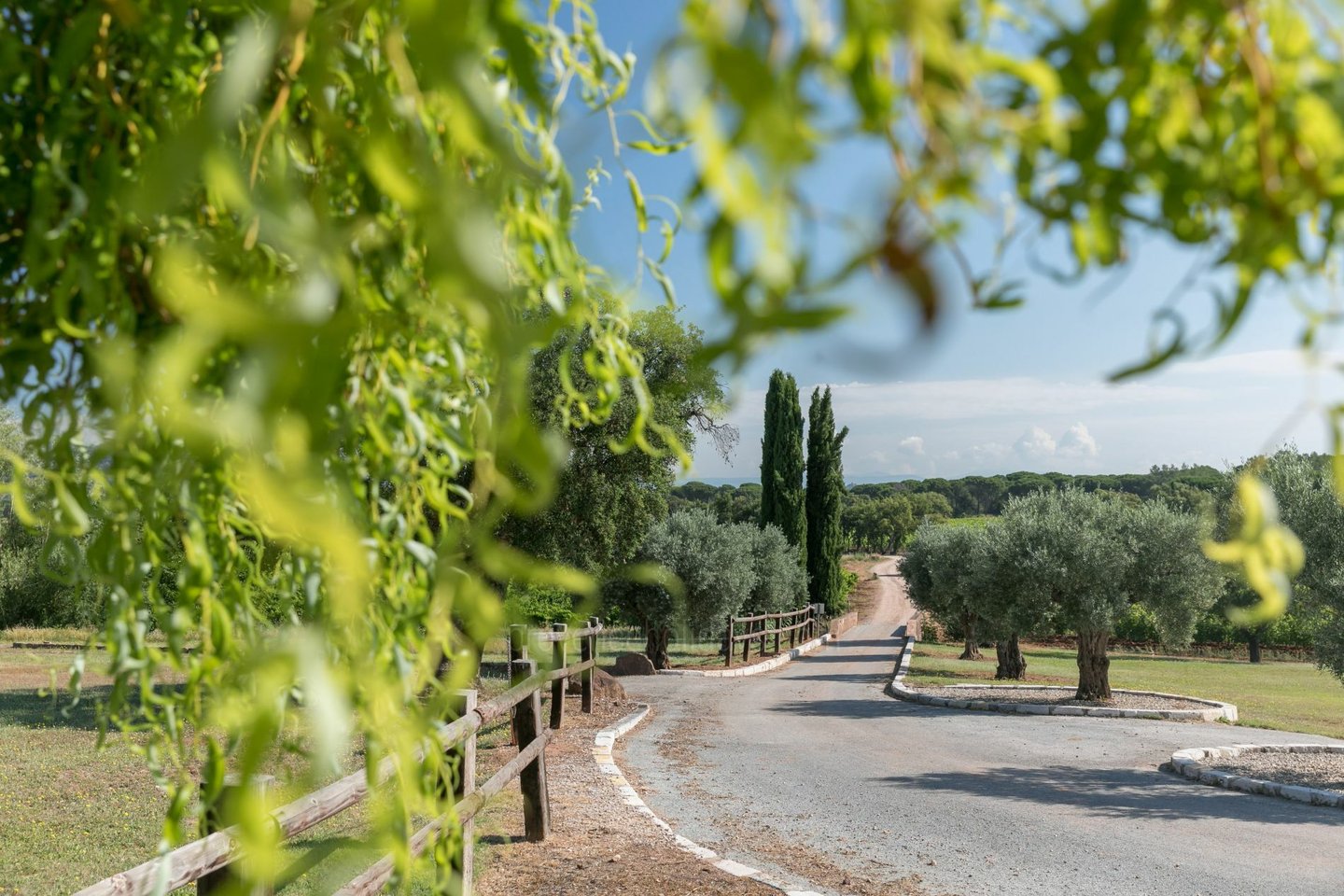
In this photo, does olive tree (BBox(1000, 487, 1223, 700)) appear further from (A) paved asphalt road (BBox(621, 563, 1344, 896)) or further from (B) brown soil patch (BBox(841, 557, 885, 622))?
(B) brown soil patch (BBox(841, 557, 885, 622))

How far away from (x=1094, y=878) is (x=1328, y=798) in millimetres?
4073

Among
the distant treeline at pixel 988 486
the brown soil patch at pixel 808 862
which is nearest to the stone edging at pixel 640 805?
the brown soil patch at pixel 808 862

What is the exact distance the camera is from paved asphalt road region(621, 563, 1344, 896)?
6.69m

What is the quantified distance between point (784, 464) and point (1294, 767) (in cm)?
2432

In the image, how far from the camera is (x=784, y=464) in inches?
1361

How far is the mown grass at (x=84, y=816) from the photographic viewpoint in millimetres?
6203

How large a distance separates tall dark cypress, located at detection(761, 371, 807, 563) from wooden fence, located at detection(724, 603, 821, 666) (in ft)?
7.52

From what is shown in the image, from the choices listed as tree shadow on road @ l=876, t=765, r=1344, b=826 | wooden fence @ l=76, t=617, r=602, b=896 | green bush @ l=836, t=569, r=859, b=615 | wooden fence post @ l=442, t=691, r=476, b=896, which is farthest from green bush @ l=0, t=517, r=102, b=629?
wooden fence post @ l=442, t=691, r=476, b=896

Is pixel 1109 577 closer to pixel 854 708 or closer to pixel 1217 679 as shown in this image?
pixel 854 708

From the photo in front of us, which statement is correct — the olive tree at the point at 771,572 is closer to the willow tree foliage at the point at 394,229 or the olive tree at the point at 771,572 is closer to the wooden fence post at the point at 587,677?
the wooden fence post at the point at 587,677

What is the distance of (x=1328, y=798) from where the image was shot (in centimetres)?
898

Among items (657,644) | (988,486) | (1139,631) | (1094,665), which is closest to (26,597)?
(657,644)

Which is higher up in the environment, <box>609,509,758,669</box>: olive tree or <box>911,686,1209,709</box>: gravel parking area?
<box>609,509,758,669</box>: olive tree

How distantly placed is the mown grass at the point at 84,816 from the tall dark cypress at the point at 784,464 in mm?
22236
